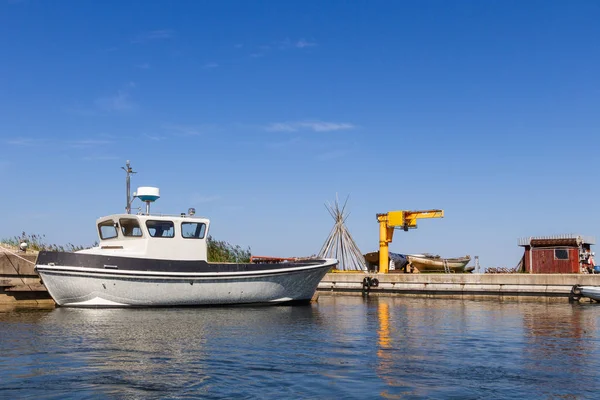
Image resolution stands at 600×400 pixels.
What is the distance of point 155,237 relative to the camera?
27922mm

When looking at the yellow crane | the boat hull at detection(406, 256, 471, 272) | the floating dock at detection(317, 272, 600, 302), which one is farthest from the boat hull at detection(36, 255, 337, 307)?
the boat hull at detection(406, 256, 471, 272)

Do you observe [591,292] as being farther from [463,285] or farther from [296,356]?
[296,356]

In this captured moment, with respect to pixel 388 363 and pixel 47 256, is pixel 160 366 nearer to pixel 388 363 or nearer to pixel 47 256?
pixel 388 363

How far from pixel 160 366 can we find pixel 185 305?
49.7 feet

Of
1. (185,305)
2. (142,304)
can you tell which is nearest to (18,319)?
(142,304)

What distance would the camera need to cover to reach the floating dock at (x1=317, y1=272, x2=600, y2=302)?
34469 millimetres

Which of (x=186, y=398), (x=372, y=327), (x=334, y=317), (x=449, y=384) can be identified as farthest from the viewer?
(x=334, y=317)

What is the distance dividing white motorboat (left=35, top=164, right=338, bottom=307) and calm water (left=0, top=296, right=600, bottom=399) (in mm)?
2018

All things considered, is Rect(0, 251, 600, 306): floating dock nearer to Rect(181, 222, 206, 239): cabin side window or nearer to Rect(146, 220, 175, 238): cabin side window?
Rect(146, 220, 175, 238): cabin side window

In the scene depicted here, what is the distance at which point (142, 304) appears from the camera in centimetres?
2742

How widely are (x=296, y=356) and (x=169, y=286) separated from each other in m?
13.9

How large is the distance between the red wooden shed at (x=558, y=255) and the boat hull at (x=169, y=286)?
1779 cm

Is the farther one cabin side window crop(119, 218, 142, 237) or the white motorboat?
cabin side window crop(119, 218, 142, 237)

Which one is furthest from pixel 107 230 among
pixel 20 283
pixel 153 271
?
pixel 20 283
